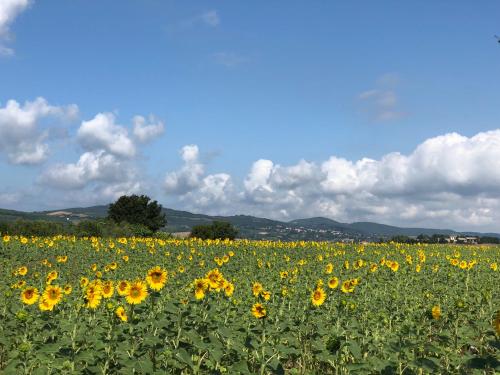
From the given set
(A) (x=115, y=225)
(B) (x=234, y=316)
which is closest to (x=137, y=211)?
(A) (x=115, y=225)

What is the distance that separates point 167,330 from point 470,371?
15.9 ft

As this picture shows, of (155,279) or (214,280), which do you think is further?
(214,280)

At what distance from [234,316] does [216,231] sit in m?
56.5

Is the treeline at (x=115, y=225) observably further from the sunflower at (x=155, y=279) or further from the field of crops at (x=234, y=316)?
the sunflower at (x=155, y=279)

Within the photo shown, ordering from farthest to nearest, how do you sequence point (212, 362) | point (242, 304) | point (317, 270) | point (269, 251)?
1. point (269, 251)
2. point (317, 270)
3. point (242, 304)
4. point (212, 362)

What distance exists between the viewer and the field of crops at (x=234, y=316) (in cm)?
607

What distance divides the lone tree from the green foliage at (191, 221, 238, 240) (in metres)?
10.5

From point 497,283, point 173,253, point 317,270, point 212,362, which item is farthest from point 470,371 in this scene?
point 173,253

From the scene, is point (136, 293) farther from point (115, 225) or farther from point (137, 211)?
point (137, 211)

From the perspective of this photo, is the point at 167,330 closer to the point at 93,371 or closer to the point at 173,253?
the point at 93,371

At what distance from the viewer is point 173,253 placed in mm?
26828

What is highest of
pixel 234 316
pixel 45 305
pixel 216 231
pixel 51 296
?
pixel 51 296

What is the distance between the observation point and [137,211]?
7438cm

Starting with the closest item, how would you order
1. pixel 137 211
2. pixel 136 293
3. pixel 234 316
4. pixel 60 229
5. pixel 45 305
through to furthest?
1. pixel 136 293
2. pixel 45 305
3. pixel 234 316
4. pixel 60 229
5. pixel 137 211
